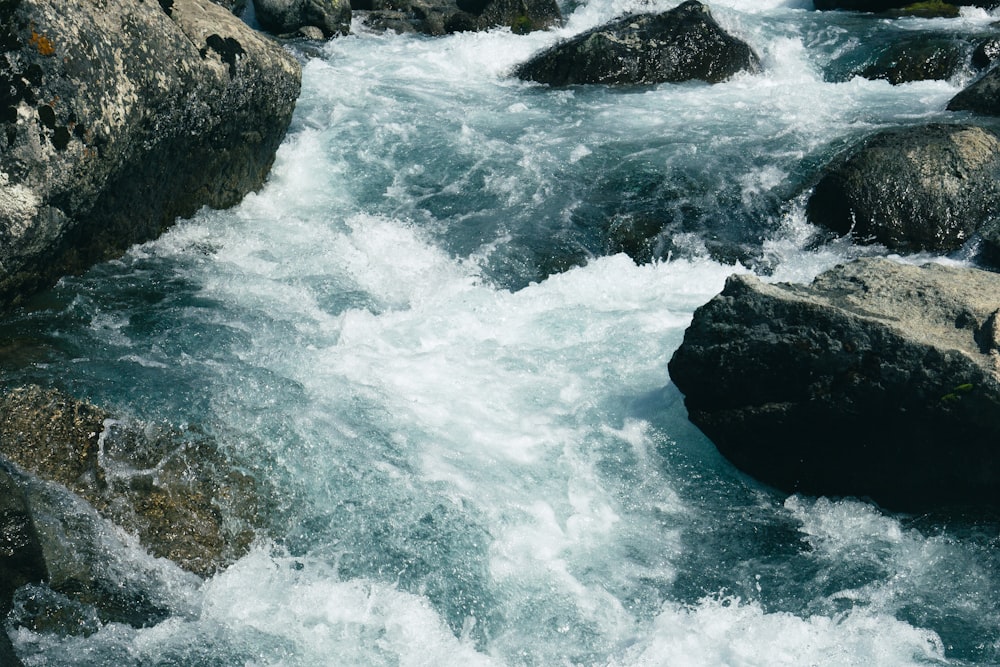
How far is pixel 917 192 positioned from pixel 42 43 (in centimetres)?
731

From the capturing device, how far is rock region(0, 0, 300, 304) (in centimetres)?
662

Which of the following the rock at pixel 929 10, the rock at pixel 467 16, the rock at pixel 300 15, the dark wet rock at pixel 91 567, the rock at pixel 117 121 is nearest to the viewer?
the dark wet rock at pixel 91 567

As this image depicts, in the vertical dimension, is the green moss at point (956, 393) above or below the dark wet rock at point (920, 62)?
below

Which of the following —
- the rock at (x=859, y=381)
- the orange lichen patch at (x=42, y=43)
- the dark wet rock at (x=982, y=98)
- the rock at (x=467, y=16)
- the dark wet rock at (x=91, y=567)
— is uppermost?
the orange lichen patch at (x=42, y=43)

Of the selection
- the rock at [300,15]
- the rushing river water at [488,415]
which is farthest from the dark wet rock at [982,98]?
the rock at [300,15]

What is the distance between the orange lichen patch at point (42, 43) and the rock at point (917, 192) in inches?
261

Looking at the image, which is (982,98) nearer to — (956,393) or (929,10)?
(929,10)

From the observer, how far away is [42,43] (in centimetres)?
675

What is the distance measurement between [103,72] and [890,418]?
5.89 meters

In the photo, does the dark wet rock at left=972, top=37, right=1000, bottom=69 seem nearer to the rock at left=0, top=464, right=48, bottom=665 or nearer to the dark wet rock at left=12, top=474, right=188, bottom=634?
the dark wet rock at left=12, top=474, right=188, bottom=634

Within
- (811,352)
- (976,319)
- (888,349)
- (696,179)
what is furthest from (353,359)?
(696,179)

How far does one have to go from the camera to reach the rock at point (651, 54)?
44.1ft

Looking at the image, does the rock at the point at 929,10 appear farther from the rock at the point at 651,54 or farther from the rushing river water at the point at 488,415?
the rushing river water at the point at 488,415

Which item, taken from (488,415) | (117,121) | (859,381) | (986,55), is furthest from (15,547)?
(986,55)
